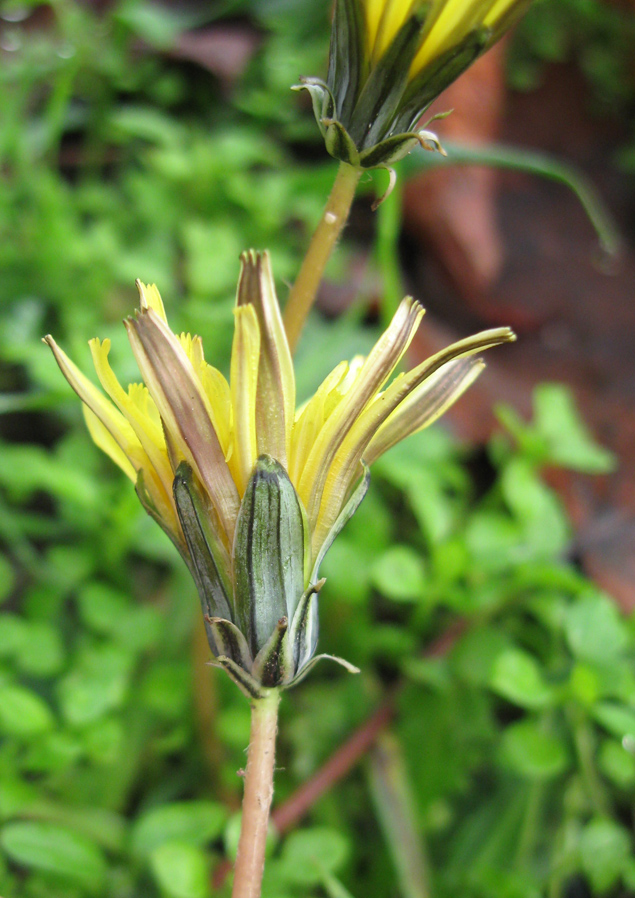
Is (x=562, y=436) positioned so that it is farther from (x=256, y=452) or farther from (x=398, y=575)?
(x=256, y=452)

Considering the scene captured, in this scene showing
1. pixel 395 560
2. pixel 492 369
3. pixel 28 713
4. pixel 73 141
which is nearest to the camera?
pixel 28 713

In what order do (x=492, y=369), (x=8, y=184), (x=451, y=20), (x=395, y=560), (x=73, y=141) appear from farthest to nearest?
(x=73, y=141) < (x=492, y=369) < (x=8, y=184) < (x=395, y=560) < (x=451, y=20)

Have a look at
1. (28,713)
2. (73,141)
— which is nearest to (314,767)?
(28,713)

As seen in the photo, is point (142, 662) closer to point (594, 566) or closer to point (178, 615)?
point (178, 615)

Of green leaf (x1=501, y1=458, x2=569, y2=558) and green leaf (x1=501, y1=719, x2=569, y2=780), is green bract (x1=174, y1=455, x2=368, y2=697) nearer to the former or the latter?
green leaf (x1=501, y1=719, x2=569, y2=780)

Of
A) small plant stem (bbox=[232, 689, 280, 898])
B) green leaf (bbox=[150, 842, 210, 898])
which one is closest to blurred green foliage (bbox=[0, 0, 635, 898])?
green leaf (bbox=[150, 842, 210, 898])

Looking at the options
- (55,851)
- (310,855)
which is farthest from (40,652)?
(310,855)
